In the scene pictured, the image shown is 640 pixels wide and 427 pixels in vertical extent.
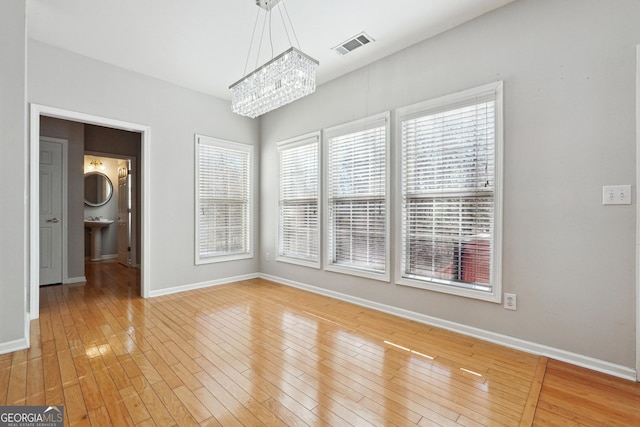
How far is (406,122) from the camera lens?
3176 mm

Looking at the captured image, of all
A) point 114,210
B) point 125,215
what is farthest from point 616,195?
point 114,210

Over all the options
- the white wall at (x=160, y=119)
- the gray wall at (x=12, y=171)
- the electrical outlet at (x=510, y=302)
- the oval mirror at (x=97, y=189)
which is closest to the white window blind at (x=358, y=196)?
the electrical outlet at (x=510, y=302)

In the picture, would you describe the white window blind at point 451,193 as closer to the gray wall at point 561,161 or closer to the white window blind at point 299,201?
the gray wall at point 561,161

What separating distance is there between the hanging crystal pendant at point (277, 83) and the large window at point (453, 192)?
4.16ft

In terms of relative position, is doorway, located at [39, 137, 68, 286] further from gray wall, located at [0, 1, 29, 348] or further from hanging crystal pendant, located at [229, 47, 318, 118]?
hanging crystal pendant, located at [229, 47, 318, 118]

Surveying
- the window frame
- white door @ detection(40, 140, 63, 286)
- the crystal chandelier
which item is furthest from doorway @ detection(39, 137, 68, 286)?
the crystal chandelier

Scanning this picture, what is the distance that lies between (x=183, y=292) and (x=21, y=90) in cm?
279

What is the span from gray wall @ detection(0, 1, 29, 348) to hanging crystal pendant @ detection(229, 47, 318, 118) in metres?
1.70

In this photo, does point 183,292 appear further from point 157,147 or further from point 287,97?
point 287,97

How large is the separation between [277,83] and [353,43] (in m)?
1.22

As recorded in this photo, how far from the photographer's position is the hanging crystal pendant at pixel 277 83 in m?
2.32

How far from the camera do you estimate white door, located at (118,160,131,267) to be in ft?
19.6

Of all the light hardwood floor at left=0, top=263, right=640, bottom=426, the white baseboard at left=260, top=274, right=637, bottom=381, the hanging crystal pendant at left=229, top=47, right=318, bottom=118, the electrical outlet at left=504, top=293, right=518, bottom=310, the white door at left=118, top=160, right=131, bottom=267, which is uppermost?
the hanging crystal pendant at left=229, top=47, right=318, bottom=118

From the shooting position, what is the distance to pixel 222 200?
4.70 metres
